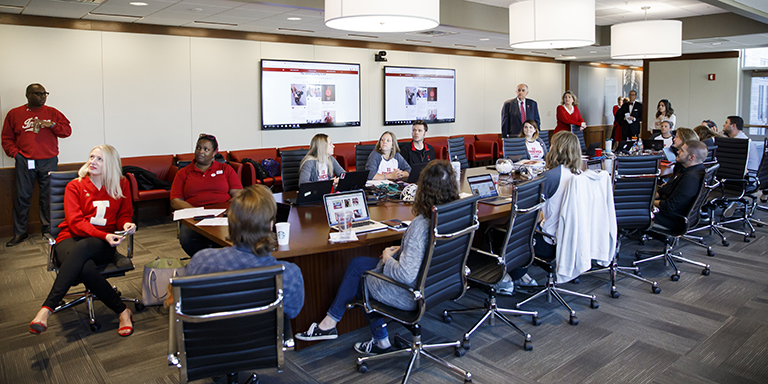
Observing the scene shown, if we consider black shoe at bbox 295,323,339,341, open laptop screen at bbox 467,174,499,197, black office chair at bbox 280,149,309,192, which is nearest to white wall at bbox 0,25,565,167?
black office chair at bbox 280,149,309,192

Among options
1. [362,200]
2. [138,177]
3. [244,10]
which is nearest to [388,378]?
[362,200]

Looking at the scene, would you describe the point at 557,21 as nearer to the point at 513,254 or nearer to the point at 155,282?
the point at 513,254

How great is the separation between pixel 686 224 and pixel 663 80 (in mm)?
10163

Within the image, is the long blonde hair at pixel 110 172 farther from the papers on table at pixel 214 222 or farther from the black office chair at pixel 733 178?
the black office chair at pixel 733 178

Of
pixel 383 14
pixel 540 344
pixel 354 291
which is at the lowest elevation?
pixel 540 344

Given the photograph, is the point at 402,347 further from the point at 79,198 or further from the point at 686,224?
the point at 686,224

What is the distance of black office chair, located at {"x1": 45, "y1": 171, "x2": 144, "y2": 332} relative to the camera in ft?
12.2

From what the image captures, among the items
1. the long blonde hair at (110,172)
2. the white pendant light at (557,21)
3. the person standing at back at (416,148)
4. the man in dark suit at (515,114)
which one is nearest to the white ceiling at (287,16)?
the man in dark suit at (515,114)

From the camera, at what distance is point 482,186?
4352 mm

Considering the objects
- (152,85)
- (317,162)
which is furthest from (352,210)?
(152,85)

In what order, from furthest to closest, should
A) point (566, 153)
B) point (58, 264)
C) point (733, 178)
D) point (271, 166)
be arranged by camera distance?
point (271, 166), point (733, 178), point (566, 153), point (58, 264)

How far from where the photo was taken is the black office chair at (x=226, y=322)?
2.08m

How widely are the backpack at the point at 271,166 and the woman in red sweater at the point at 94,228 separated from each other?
4.18m

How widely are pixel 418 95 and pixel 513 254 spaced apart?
7629 millimetres
